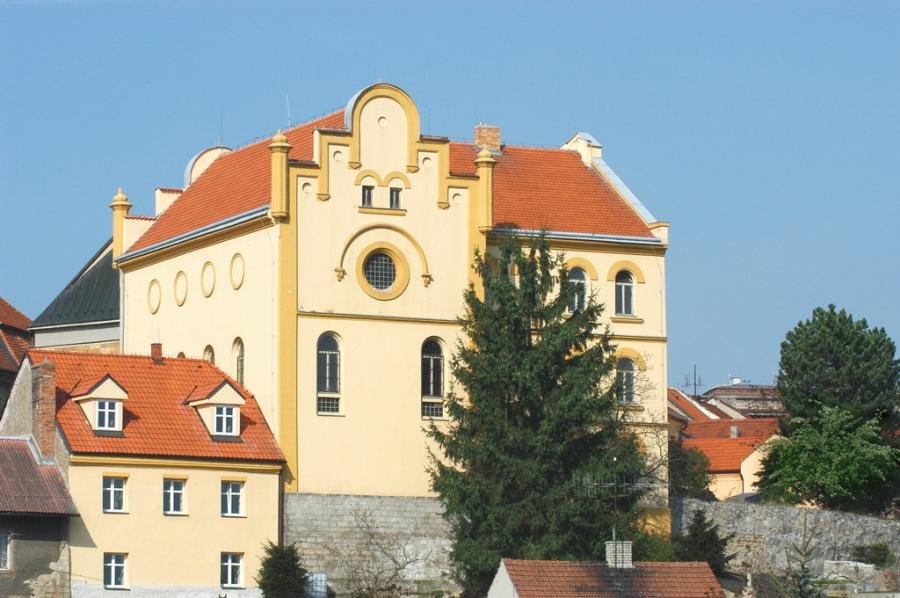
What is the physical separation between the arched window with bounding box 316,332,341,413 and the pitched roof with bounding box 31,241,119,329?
14940 mm

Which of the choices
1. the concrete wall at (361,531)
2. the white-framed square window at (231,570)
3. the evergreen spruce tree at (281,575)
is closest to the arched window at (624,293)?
the concrete wall at (361,531)

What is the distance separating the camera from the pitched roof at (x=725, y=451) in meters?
101

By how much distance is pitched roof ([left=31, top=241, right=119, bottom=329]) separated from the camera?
81062 millimetres

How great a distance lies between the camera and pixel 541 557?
208ft

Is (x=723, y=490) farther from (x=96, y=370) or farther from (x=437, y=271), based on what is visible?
(x=96, y=370)

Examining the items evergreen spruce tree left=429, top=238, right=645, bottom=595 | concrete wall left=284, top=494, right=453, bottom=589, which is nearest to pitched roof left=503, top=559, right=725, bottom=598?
evergreen spruce tree left=429, top=238, right=645, bottom=595

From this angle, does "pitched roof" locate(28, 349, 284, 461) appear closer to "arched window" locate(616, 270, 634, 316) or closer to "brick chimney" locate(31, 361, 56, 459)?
"brick chimney" locate(31, 361, 56, 459)

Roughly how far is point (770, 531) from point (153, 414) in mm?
20773

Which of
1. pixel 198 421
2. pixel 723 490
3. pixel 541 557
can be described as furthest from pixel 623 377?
pixel 723 490

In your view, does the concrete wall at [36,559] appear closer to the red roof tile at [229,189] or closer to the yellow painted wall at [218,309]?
the yellow painted wall at [218,309]

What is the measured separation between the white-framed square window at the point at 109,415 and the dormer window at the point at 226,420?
118 inches

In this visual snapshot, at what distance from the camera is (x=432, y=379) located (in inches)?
2707

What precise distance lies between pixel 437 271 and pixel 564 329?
5131 millimetres

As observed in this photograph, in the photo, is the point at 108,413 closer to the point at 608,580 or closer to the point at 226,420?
the point at 226,420
